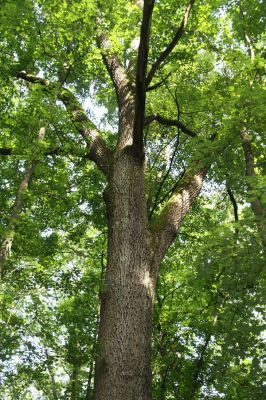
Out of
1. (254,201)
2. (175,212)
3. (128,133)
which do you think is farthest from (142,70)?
(254,201)

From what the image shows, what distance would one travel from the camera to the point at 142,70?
4.44m

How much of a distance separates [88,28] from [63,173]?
313cm

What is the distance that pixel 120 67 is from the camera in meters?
7.44

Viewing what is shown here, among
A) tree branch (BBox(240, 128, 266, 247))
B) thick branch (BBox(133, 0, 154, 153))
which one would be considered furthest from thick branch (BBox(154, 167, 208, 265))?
thick branch (BBox(133, 0, 154, 153))

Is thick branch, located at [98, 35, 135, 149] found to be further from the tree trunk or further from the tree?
the tree trunk

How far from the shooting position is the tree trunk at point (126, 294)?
3947 millimetres

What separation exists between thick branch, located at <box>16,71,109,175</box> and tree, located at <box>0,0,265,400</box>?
0.02m

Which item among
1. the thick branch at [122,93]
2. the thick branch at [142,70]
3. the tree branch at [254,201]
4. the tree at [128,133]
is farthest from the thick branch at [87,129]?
the tree branch at [254,201]

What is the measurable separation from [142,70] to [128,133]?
6.07 ft

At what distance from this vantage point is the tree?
14.6 feet

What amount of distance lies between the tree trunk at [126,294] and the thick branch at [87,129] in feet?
1.93

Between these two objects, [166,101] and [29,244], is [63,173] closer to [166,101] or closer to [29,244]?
[29,244]

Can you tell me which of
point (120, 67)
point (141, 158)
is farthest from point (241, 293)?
point (120, 67)

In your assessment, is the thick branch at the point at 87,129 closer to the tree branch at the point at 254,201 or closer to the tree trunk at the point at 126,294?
the tree trunk at the point at 126,294
